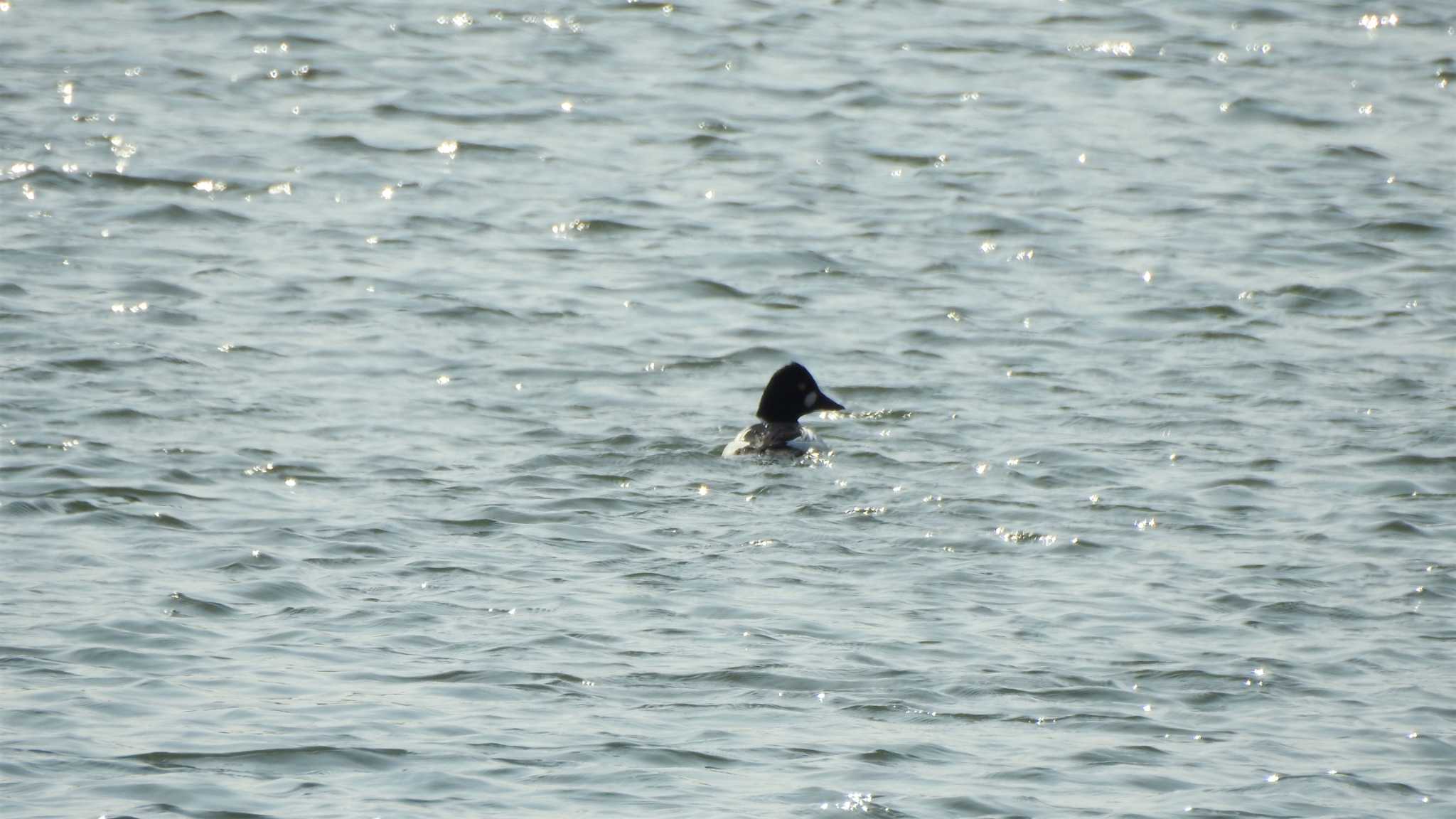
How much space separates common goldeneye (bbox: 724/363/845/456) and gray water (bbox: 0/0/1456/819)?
8.5 inches

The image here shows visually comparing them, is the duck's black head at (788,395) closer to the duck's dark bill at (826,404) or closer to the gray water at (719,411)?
the duck's dark bill at (826,404)

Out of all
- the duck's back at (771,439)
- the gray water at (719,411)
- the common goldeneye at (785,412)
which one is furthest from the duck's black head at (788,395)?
the gray water at (719,411)

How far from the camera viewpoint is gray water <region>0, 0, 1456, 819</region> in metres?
8.80

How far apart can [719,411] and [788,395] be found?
33.2 inches

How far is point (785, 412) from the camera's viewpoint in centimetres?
1373

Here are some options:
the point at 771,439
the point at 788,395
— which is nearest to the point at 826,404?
the point at 788,395

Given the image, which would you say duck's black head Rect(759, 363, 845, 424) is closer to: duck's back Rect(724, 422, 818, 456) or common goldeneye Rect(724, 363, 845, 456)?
common goldeneye Rect(724, 363, 845, 456)

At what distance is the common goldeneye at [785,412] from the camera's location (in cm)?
1327

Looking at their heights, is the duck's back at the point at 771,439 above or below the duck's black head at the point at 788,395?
below

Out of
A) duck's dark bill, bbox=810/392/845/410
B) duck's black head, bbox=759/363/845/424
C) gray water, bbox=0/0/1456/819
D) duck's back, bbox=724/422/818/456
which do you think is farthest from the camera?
duck's dark bill, bbox=810/392/845/410

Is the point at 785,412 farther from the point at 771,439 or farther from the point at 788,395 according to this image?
the point at 771,439

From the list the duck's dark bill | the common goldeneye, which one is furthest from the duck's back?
the duck's dark bill

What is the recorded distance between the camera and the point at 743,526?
39.3ft

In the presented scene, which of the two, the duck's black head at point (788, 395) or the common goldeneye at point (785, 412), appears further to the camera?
→ the duck's black head at point (788, 395)
